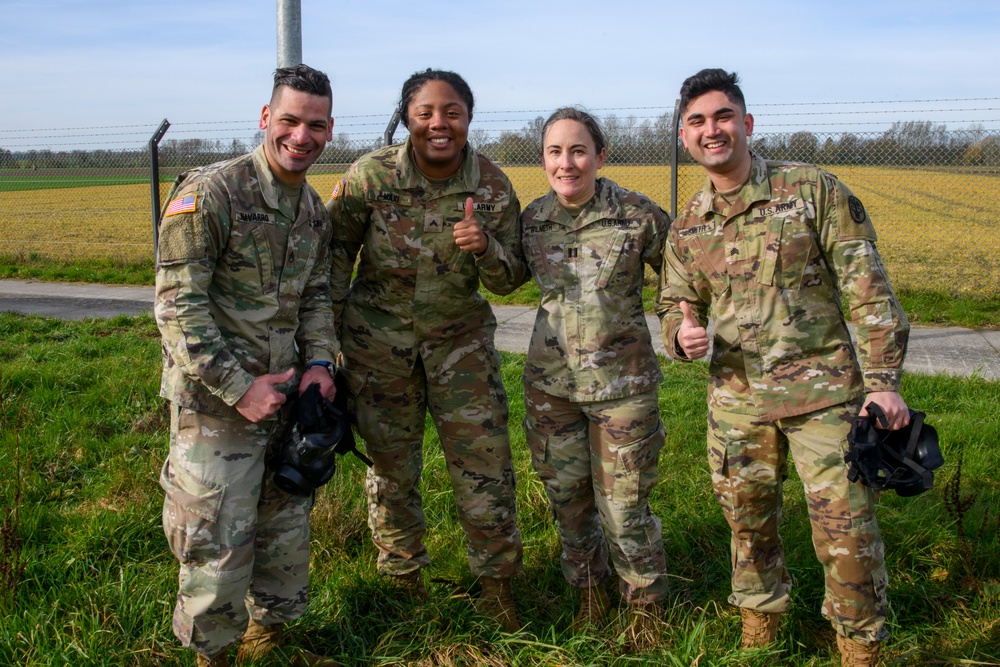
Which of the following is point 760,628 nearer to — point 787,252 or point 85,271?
point 787,252

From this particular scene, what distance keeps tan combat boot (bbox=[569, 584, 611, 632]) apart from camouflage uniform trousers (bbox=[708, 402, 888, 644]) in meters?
0.51

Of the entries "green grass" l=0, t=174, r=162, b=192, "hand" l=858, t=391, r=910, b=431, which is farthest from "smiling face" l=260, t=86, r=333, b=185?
"green grass" l=0, t=174, r=162, b=192

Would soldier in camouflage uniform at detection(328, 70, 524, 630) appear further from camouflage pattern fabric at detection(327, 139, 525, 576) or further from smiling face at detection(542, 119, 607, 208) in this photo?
smiling face at detection(542, 119, 607, 208)

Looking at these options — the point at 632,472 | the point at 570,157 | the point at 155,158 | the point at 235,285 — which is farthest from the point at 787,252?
the point at 155,158

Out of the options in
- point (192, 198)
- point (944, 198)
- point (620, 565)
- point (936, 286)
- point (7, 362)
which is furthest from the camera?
point (944, 198)

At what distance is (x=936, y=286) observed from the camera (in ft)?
29.5

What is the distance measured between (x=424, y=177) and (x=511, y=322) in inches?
197

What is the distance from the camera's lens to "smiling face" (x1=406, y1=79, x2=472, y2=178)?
315 centimetres

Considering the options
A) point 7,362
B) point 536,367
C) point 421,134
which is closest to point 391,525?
point 536,367

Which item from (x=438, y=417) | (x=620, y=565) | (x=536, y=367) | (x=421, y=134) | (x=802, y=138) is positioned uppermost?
(x=802, y=138)

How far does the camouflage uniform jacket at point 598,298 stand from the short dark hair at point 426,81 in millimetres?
570

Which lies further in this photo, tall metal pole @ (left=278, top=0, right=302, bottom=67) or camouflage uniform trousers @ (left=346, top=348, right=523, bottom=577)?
tall metal pole @ (left=278, top=0, right=302, bottom=67)

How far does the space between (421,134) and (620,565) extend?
189 centimetres

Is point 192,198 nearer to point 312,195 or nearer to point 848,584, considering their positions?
point 312,195
